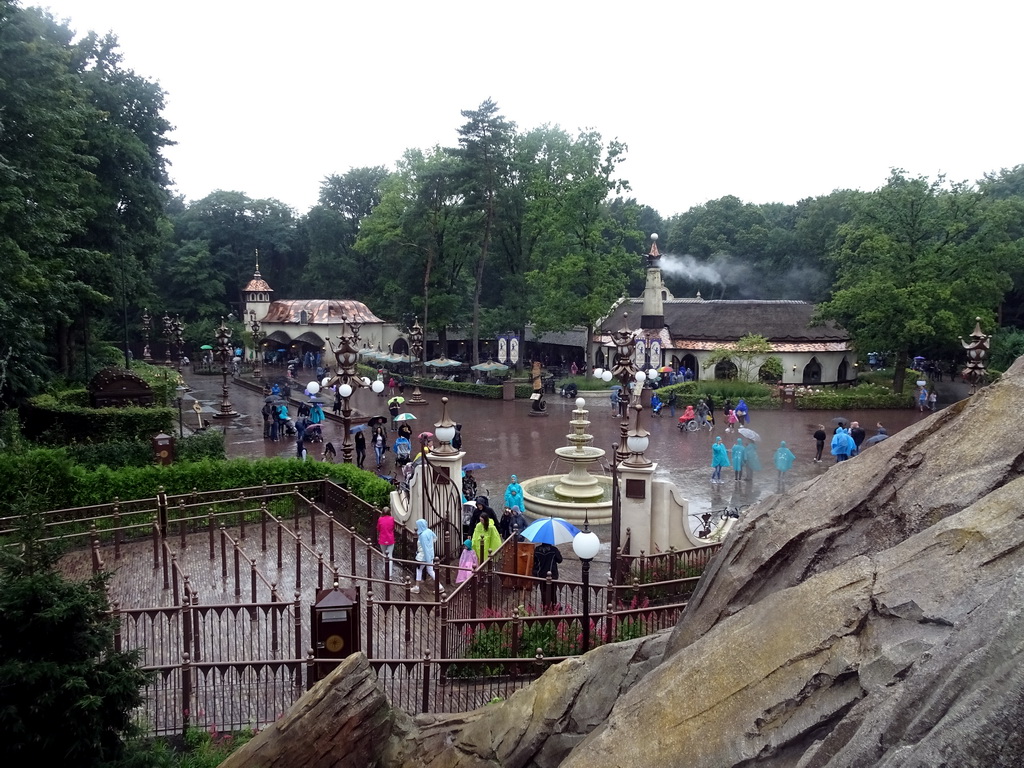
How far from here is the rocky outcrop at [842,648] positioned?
10.4ft

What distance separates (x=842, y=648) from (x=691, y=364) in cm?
4271

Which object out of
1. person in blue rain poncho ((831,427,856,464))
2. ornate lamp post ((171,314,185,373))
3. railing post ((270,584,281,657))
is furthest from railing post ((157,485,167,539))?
ornate lamp post ((171,314,185,373))

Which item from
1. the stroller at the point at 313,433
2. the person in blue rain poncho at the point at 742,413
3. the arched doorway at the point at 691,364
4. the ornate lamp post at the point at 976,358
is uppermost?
the ornate lamp post at the point at 976,358

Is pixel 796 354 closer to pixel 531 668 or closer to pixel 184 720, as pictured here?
pixel 531 668

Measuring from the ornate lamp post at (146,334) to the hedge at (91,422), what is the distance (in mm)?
31872

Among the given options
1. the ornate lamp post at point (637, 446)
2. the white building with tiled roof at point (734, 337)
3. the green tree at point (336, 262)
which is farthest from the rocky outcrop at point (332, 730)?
the green tree at point (336, 262)

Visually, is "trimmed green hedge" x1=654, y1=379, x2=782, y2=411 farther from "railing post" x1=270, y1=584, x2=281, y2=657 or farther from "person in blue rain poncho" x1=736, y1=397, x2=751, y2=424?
"railing post" x1=270, y1=584, x2=281, y2=657

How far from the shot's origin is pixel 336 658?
27.9 feet

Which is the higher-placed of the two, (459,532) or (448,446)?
(448,446)

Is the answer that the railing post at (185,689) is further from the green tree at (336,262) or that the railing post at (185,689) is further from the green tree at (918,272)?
the green tree at (336,262)

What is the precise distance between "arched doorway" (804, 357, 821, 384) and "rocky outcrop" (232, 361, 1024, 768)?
129 feet

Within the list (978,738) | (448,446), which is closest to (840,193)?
(448,446)

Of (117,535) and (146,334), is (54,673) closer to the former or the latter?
(117,535)

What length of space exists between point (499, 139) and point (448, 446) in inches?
1205
